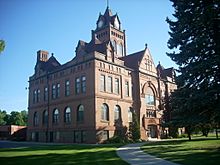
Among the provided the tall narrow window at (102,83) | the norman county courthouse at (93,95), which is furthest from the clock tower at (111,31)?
the tall narrow window at (102,83)

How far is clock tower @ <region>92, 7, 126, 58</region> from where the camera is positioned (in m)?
57.4

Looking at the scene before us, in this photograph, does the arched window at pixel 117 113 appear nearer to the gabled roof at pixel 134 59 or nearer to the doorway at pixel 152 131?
the doorway at pixel 152 131

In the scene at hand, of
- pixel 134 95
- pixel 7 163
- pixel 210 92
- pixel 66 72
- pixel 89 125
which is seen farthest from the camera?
pixel 134 95

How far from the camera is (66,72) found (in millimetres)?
42281

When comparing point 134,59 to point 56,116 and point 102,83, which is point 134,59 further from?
point 56,116

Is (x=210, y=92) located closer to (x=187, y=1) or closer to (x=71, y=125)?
(x=187, y=1)

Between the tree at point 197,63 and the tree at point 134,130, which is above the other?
the tree at point 197,63

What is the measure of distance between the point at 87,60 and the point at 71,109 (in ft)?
28.3

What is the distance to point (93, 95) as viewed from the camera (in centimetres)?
3669

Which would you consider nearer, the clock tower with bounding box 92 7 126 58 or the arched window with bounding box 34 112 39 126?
the arched window with bounding box 34 112 39 126

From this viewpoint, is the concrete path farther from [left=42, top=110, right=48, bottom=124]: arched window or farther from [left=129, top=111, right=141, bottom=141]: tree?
[left=42, top=110, right=48, bottom=124]: arched window

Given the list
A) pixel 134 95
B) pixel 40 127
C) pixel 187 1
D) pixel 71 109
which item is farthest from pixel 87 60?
pixel 187 1

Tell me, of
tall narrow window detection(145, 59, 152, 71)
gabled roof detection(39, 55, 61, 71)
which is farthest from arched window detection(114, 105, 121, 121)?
gabled roof detection(39, 55, 61, 71)

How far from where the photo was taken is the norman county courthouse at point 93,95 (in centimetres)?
3747
